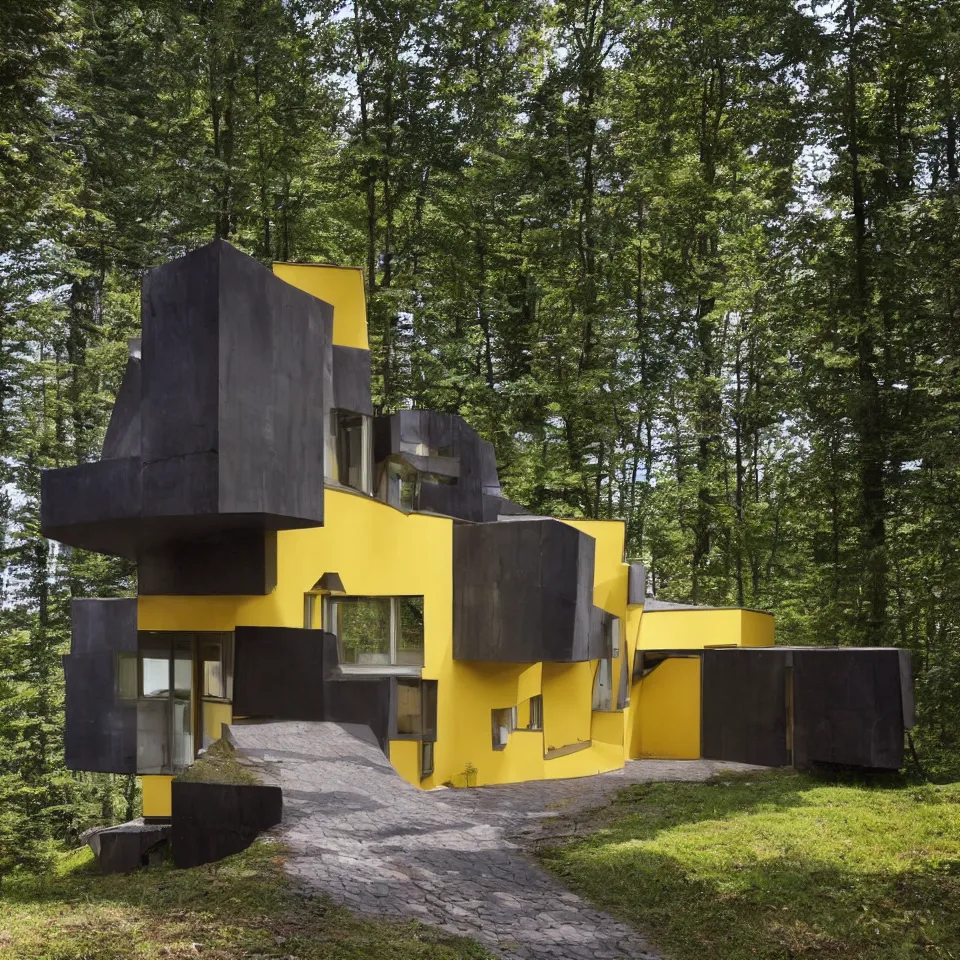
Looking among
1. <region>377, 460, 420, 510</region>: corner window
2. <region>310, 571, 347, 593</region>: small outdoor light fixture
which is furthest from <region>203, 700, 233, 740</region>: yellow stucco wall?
<region>377, 460, 420, 510</region>: corner window

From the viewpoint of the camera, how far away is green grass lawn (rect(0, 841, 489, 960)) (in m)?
6.14

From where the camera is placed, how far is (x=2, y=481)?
25781mm

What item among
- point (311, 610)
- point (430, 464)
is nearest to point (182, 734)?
point (311, 610)

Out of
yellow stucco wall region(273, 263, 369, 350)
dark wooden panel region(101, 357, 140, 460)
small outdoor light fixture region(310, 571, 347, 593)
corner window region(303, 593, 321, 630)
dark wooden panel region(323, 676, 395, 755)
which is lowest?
dark wooden panel region(323, 676, 395, 755)

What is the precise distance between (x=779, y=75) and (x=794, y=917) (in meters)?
20.4

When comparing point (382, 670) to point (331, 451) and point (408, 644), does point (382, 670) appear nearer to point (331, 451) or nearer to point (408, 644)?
point (408, 644)

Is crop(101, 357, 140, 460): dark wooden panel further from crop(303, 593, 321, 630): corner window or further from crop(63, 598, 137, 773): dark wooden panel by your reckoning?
crop(303, 593, 321, 630): corner window

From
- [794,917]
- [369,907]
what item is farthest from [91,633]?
[794,917]

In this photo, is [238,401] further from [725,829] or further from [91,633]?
[725,829]

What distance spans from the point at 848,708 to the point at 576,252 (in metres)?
15.9

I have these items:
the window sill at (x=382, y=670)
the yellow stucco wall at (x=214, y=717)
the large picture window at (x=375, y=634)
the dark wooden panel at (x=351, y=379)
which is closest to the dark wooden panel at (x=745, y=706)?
the large picture window at (x=375, y=634)

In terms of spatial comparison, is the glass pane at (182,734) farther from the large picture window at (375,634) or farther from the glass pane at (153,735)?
the large picture window at (375,634)

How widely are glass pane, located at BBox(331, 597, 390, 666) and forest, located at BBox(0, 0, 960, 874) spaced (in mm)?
6251

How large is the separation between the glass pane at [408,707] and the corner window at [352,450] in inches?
115
